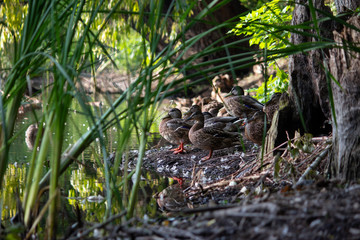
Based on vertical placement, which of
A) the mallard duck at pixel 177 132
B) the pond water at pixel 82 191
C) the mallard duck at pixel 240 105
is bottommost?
the pond water at pixel 82 191

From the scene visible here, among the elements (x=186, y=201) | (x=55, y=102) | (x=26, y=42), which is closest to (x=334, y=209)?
(x=55, y=102)

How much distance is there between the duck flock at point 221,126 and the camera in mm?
5167

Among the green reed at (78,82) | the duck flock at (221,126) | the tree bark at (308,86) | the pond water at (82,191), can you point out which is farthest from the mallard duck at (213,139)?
the green reed at (78,82)

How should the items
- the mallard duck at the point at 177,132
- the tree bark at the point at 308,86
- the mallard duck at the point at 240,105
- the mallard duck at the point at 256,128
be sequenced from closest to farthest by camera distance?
the tree bark at the point at 308,86, the mallard duck at the point at 256,128, the mallard duck at the point at 177,132, the mallard duck at the point at 240,105

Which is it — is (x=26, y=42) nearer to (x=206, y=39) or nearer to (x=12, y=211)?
(x=12, y=211)

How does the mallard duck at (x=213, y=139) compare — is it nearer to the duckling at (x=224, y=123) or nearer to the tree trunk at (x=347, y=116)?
the duckling at (x=224, y=123)

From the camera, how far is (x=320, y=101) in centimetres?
456

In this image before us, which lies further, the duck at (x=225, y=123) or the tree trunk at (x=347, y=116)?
the duck at (x=225, y=123)

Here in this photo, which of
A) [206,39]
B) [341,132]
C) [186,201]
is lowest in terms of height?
[186,201]

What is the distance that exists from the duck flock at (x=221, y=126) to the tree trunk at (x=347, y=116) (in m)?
1.95

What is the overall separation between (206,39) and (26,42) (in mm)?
12713

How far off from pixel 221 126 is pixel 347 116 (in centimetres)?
389

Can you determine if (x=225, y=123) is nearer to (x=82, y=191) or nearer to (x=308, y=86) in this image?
(x=308, y=86)

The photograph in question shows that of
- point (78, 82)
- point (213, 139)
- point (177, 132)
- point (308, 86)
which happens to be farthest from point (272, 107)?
point (78, 82)
